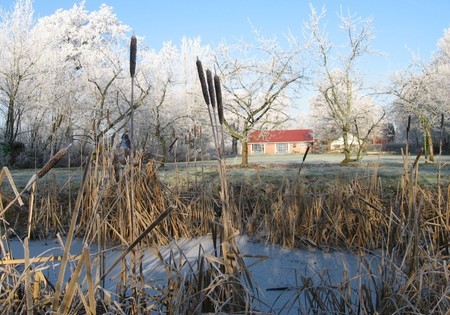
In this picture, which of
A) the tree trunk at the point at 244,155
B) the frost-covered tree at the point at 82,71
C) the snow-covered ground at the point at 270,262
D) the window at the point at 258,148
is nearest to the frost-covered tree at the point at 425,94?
the tree trunk at the point at 244,155

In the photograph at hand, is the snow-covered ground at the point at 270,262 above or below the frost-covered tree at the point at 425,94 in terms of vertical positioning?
below

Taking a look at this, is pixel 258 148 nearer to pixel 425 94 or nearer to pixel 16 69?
pixel 425 94

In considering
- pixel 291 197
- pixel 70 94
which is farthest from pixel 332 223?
pixel 70 94

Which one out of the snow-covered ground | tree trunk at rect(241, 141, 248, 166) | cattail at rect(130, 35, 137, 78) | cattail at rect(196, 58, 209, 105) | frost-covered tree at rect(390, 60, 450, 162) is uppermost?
frost-covered tree at rect(390, 60, 450, 162)

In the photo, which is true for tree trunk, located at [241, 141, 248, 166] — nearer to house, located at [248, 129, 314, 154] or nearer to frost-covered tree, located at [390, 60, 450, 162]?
frost-covered tree, located at [390, 60, 450, 162]

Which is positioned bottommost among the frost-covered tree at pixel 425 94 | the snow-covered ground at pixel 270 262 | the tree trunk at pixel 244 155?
the snow-covered ground at pixel 270 262

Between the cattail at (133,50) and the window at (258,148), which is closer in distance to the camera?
the cattail at (133,50)

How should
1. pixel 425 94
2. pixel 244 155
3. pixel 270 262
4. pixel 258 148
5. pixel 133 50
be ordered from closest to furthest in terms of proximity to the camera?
1. pixel 133 50
2. pixel 270 262
3. pixel 244 155
4. pixel 425 94
5. pixel 258 148

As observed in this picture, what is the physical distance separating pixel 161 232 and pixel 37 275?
189 centimetres

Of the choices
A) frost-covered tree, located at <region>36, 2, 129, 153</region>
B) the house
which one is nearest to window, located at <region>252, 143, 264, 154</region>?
the house

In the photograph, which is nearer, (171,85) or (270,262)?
(270,262)

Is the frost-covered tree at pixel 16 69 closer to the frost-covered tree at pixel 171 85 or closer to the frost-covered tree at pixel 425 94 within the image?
the frost-covered tree at pixel 171 85

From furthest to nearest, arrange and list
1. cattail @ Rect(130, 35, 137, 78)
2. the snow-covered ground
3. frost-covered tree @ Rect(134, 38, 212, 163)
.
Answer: frost-covered tree @ Rect(134, 38, 212, 163), the snow-covered ground, cattail @ Rect(130, 35, 137, 78)

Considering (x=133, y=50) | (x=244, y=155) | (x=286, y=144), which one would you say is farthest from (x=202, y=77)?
(x=286, y=144)
